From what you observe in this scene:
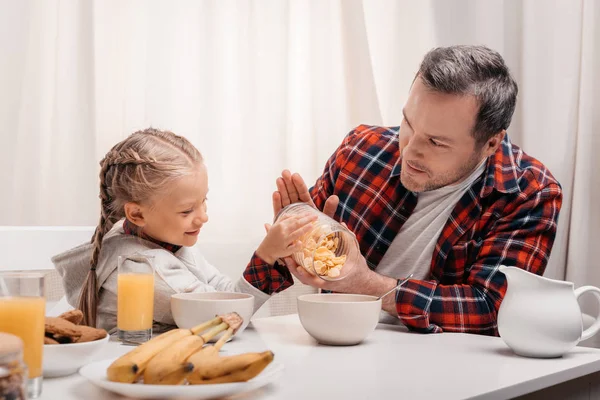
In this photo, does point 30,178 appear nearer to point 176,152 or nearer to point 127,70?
point 127,70

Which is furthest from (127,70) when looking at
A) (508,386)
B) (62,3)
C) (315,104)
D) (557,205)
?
(508,386)

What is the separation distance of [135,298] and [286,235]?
1.03 feet

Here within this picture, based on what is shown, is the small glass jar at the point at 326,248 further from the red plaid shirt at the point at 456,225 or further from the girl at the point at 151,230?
the red plaid shirt at the point at 456,225

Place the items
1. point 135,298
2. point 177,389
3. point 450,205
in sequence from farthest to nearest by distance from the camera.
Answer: point 450,205
point 135,298
point 177,389

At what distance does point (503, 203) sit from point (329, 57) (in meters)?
1.16

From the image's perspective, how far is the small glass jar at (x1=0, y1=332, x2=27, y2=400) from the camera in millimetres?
579

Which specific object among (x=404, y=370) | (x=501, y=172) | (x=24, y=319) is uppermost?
(x=501, y=172)

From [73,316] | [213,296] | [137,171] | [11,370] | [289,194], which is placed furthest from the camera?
[289,194]

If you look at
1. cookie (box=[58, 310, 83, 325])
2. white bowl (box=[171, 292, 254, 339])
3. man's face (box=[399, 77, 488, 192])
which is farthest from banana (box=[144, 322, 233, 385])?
man's face (box=[399, 77, 488, 192])

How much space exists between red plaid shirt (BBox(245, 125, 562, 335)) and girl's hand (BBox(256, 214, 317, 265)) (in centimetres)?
10

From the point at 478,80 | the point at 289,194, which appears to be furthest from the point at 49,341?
the point at 478,80

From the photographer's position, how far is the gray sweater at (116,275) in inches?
51.0

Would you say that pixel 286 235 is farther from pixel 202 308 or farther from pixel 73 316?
pixel 73 316

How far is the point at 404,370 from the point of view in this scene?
1021 millimetres
